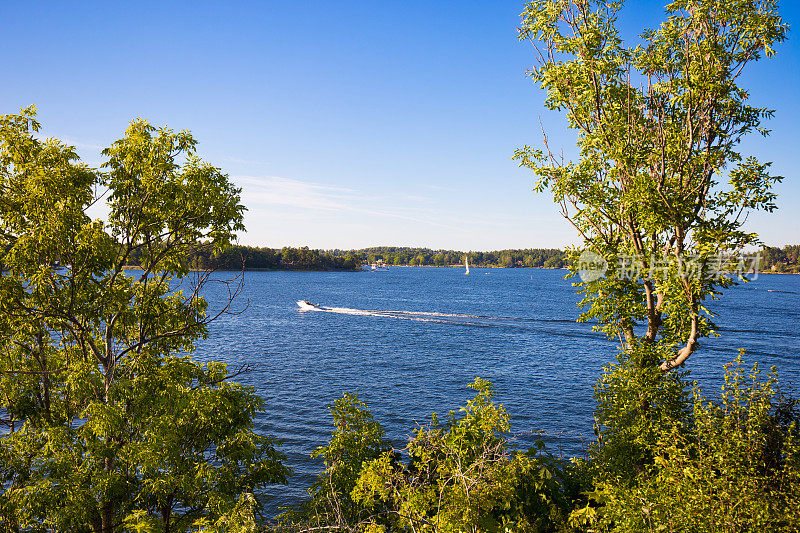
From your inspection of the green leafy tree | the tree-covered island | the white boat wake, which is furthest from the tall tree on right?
the white boat wake

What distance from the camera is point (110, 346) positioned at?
11742mm

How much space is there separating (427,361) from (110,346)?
39146mm

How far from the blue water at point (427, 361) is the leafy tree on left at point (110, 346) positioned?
30.9 ft

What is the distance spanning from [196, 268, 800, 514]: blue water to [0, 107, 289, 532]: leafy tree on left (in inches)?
371

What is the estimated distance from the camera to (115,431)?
10.3 m

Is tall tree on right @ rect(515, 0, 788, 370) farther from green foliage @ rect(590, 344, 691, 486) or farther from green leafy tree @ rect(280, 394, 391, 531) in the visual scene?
green leafy tree @ rect(280, 394, 391, 531)

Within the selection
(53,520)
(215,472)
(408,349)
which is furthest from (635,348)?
(408,349)

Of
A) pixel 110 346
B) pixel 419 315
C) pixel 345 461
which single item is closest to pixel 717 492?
pixel 345 461

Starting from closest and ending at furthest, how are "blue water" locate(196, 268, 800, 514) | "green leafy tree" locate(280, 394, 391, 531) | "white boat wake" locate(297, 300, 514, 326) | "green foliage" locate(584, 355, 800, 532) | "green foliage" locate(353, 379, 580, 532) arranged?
1. "green foliage" locate(584, 355, 800, 532)
2. "green foliage" locate(353, 379, 580, 532)
3. "green leafy tree" locate(280, 394, 391, 531)
4. "blue water" locate(196, 268, 800, 514)
5. "white boat wake" locate(297, 300, 514, 326)

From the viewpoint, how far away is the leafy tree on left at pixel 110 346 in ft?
33.9

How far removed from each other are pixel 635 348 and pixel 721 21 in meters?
10.2

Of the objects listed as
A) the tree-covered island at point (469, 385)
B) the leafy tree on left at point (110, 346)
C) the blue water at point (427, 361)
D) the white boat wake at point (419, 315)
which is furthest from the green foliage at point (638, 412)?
the white boat wake at point (419, 315)

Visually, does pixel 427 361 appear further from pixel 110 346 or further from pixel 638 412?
pixel 110 346

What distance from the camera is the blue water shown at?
30953 mm
